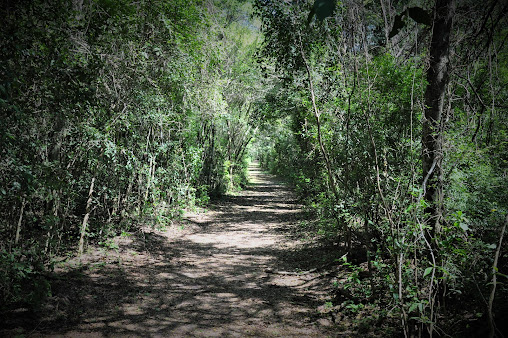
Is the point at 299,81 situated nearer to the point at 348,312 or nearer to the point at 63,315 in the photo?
the point at 348,312

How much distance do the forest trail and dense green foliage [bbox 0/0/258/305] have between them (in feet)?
1.86

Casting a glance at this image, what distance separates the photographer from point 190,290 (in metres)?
5.24

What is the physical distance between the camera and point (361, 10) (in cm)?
457

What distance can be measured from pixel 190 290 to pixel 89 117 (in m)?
3.56

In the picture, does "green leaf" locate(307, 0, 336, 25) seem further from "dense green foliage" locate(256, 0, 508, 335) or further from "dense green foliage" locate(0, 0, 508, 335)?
"dense green foliage" locate(256, 0, 508, 335)

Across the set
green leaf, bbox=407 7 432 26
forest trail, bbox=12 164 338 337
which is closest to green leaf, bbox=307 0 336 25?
green leaf, bbox=407 7 432 26

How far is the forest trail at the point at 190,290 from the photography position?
3.91m

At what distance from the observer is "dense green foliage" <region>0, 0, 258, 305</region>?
10.6ft

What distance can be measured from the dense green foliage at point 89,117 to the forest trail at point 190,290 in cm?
57

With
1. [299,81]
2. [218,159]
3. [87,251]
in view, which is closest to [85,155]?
[87,251]

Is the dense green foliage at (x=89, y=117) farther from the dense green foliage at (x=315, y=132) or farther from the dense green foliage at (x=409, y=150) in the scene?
the dense green foliage at (x=409, y=150)

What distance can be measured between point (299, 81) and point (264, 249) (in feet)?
14.7

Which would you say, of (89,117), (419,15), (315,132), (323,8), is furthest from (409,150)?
(89,117)

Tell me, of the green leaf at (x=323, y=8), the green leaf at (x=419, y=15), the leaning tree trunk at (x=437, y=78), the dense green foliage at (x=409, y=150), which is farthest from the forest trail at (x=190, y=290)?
the green leaf at (x=323, y=8)
